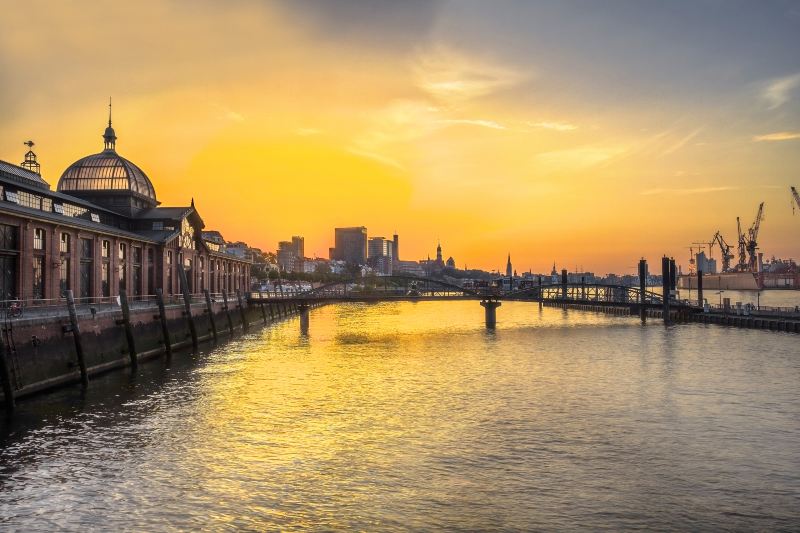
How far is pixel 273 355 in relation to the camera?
61000 millimetres

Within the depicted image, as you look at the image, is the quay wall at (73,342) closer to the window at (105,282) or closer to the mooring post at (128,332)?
the mooring post at (128,332)

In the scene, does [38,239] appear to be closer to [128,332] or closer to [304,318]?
[128,332]

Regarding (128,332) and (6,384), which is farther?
(128,332)

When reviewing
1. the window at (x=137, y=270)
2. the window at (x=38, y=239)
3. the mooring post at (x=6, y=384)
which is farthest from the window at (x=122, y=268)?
the mooring post at (x=6, y=384)

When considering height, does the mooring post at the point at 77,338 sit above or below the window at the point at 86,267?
below

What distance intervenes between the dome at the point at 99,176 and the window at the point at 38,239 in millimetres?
31719

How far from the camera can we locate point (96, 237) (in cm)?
5884

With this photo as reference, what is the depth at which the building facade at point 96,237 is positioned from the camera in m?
46.6

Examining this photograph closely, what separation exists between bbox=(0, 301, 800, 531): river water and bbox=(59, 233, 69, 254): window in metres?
12.4

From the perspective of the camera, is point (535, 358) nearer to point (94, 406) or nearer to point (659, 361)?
point (659, 361)

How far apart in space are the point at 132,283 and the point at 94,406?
120 feet

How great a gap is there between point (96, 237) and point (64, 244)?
19.4ft

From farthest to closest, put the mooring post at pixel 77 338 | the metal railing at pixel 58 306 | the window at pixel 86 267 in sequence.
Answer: the window at pixel 86 267 → the mooring post at pixel 77 338 → the metal railing at pixel 58 306

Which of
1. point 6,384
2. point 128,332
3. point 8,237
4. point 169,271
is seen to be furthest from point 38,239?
point 169,271
